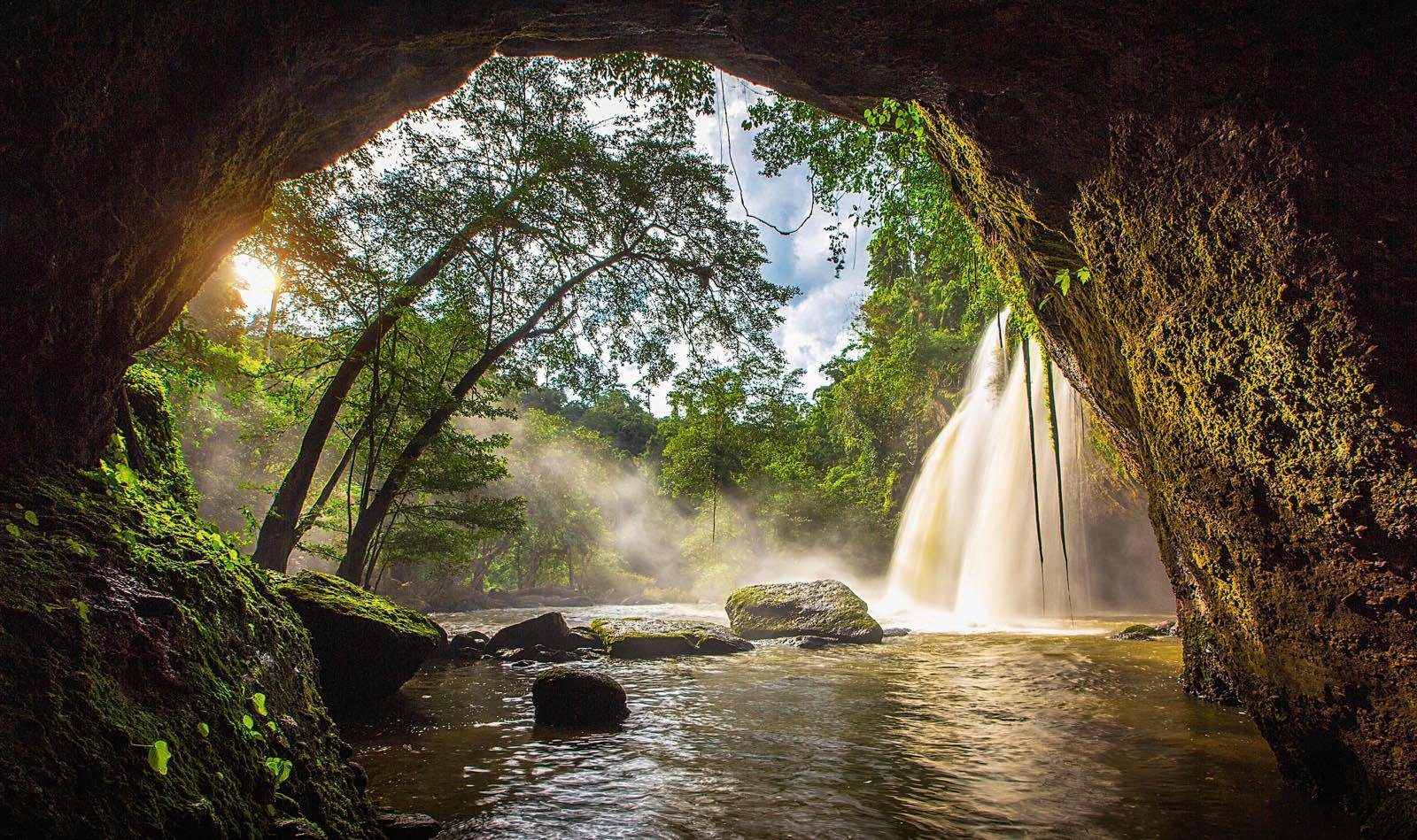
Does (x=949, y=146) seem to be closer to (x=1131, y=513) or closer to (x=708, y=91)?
(x=708, y=91)

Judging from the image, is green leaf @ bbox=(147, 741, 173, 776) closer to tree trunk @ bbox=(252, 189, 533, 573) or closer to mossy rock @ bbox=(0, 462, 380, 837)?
mossy rock @ bbox=(0, 462, 380, 837)

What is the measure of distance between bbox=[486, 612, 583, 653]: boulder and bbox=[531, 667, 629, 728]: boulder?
19.0ft

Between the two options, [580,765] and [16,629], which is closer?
[16,629]

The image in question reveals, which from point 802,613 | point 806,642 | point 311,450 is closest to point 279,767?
point 311,450

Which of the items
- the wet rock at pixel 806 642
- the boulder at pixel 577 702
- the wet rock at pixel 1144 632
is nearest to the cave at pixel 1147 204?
the boulder at pixel 577 702

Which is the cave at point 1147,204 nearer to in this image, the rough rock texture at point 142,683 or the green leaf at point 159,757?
the rough rock texture at point 142,683

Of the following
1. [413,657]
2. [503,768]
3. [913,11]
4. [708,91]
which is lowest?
[503,768]

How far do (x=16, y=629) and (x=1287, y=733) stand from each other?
19.6ft

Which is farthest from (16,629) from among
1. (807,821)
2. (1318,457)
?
(1318,457)

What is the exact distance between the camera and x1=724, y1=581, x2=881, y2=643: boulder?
12961 millimetres

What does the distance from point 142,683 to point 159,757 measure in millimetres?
389

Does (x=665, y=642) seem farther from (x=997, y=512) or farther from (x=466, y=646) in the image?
(x=997, y=512)

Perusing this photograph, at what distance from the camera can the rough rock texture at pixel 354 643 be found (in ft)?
21.2

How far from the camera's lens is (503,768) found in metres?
4.94
